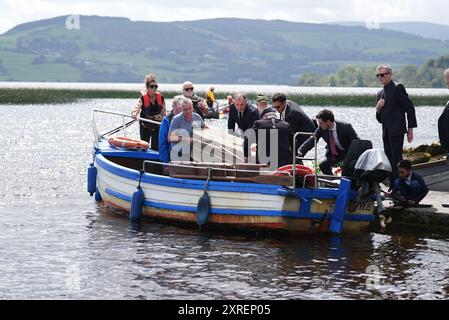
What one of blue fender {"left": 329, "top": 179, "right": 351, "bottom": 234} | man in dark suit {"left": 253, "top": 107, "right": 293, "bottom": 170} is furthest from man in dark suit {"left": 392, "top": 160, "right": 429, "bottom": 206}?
man in dark suit {"left": 253, "top": 107, "right": 293, "bottom": 170}

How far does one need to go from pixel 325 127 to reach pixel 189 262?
344 cm

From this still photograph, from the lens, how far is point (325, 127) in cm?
1565

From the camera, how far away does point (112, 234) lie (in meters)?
16.5

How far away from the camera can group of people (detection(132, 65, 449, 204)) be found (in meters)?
15.8

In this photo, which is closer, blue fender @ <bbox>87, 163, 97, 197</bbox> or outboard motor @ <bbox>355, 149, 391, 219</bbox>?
outboard motor @ <bbox>355, 149, 391, 219</bbox>

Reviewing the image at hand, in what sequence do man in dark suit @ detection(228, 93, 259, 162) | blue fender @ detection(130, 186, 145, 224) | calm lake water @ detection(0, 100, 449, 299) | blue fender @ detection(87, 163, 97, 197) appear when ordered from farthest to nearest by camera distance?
blue fender @ detection(87, 163, 97, 197), man in dark suit @ detection(228, 93, 259, 162), blue fender @ detection(130, 186, 145, 224), calm lake water @ detection(0, 100, 449, 299)

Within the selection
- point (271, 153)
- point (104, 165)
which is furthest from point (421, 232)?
point (104, 165)

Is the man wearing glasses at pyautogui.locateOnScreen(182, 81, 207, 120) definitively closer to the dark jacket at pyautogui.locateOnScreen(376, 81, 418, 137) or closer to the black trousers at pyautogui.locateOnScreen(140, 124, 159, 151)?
the black trousers at pyautogui.locateOnScreen(140, 124, 159, 151)

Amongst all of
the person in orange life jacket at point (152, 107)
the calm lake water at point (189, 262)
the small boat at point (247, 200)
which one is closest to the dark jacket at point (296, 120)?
the small boat at point (247, 200)

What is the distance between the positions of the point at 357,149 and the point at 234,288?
3.92 m

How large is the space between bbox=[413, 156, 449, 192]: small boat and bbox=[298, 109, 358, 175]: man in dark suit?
9.17 feet

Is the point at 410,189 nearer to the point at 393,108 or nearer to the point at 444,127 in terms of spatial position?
the point at 444,127

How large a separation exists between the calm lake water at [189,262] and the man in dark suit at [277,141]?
1.35 metres
